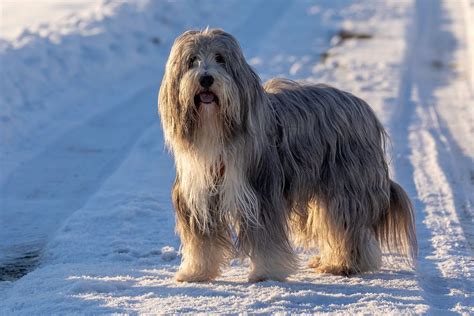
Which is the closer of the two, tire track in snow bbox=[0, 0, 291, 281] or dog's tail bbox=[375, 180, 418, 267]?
dog's tail bbox=[375, 180, 418, 267]

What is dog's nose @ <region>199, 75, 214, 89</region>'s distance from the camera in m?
5.69

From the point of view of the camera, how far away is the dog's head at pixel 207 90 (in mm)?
5719

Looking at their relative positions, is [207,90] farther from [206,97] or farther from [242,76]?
[242,76]

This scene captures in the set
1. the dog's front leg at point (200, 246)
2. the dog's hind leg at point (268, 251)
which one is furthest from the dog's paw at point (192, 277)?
the dog's hind leg at point (268, 251)

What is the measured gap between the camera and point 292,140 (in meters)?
6.33

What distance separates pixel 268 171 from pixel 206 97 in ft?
2.29

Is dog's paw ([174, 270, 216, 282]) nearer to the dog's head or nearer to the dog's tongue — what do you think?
the dog's head

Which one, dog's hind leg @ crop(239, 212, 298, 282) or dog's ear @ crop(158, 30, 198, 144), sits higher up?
dog's ear @ crop(158, 30, 198, 144)

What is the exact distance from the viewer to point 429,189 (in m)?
9.08

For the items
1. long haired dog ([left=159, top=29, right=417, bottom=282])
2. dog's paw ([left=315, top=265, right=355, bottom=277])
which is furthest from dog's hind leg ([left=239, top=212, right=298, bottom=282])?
dog's paw ([left=315, top=265, right=355, bottom=277])

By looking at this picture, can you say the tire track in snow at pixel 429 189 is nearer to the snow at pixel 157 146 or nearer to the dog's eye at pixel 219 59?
the snow at pixel 157 146

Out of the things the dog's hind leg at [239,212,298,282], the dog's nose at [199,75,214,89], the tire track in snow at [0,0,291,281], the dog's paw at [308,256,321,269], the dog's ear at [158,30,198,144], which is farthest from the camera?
the tire track in snow at [0,0,291,281]

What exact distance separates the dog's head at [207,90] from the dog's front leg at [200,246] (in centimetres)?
55

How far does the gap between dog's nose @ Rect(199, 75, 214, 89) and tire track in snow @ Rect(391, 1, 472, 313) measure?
1.81 metres
